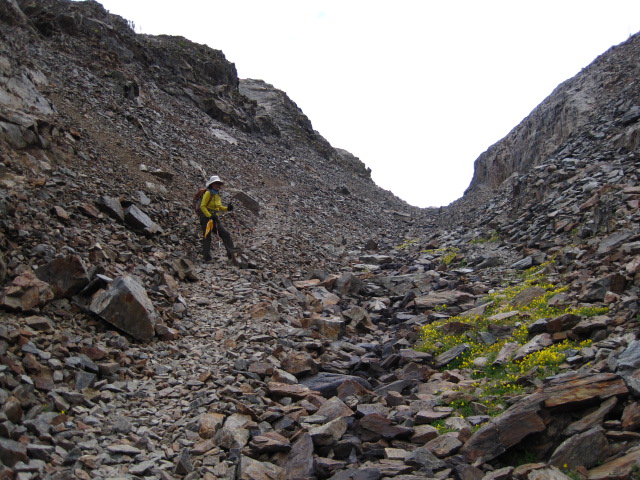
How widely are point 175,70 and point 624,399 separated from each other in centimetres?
4046

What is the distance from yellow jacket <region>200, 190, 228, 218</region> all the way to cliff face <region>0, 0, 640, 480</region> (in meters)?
1.27

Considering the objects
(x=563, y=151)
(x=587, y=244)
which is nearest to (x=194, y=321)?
(x=587, y=244)

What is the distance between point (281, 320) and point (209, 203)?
18.1ft

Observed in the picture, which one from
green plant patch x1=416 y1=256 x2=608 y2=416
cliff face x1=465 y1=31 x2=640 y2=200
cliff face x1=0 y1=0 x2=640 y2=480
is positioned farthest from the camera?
cliff face x1=465 y1=31 x2=640 y2=200

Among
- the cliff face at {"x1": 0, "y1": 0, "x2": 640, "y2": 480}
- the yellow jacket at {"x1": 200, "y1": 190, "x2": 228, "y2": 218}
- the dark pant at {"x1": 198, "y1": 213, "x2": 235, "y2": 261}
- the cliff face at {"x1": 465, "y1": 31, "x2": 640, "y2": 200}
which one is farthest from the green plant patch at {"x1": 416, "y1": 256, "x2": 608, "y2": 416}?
the cliff face at {"x1": 465, "y1": 31, "x2": 640, "y2": 200}

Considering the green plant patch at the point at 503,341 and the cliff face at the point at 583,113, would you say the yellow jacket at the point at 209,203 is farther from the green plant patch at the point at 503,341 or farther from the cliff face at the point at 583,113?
the cliff face at the point at 583,113

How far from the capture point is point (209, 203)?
16.1 metres

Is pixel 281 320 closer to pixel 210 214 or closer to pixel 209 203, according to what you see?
pixel 210 214

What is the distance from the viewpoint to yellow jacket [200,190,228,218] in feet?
52.1

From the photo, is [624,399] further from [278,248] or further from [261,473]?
[278,248]

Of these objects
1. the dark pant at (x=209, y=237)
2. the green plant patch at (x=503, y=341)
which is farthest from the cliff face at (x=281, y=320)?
the dark pant at (x=209, y=237)

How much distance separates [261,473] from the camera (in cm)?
653

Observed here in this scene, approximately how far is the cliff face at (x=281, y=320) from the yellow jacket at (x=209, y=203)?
1273mm

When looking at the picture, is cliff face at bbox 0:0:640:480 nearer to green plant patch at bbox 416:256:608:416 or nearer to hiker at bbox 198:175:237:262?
green plant patch at bbox 416:256:608:416
